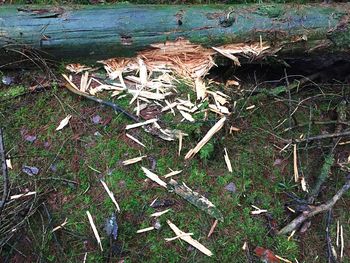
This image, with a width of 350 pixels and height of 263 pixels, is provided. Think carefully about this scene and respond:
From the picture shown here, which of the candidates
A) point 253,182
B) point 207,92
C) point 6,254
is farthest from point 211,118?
point 6,254

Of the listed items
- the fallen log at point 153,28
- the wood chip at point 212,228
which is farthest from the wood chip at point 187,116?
the wood chip at point 212,228

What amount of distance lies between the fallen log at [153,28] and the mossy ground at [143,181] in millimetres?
432

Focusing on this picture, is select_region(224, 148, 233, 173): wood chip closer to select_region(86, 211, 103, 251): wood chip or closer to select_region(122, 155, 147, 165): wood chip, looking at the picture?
select_region(122, 155, 147, 165): wood chip

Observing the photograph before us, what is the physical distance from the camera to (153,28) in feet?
12.7

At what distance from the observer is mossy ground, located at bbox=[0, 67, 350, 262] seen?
3389mm

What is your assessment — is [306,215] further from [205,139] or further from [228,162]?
[205,139]

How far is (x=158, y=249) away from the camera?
133 inches

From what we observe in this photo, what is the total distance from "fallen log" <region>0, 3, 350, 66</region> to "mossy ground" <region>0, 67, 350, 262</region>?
1.42 ft

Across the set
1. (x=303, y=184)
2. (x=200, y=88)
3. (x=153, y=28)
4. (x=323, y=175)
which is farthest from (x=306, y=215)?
(x=153, y=28)

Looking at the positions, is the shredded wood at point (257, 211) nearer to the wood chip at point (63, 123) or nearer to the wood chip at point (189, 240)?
the wood chip at point (189, 240)

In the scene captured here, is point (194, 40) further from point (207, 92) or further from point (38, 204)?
point (38, 204)

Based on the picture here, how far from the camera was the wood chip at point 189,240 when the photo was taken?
3.36 m

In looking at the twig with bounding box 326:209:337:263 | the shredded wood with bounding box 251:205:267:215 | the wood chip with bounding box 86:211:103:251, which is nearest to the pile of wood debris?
the shredded wood with bounding box 251:205:267:215

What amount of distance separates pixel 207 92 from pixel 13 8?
1.83 m
